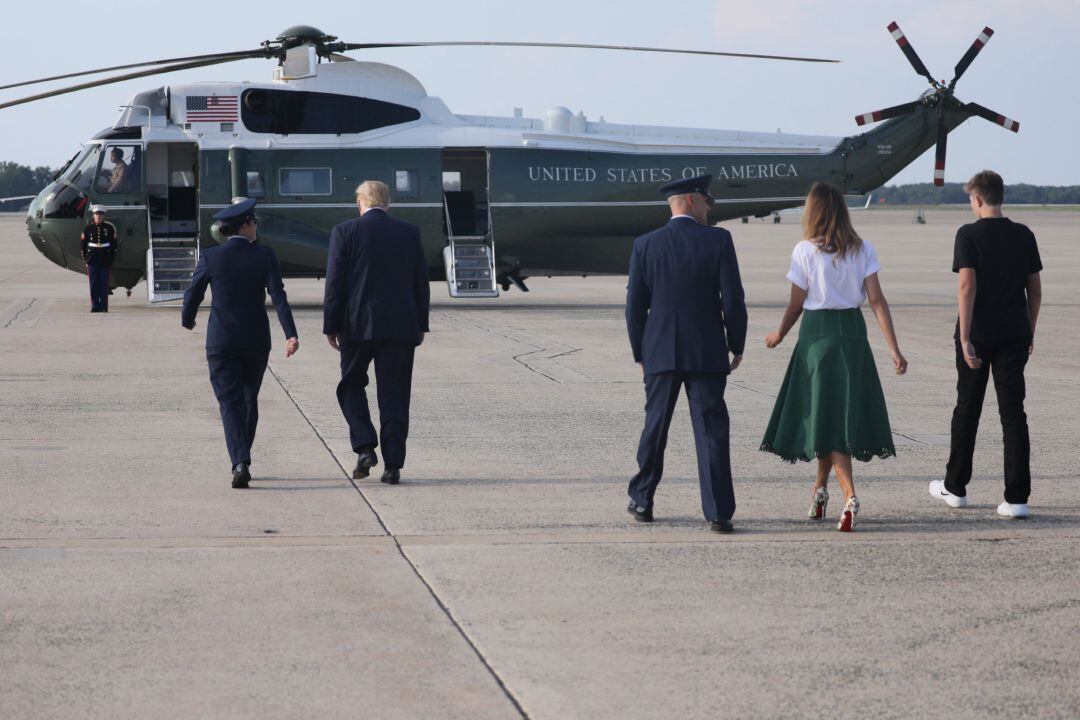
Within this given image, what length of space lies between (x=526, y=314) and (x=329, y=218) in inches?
137

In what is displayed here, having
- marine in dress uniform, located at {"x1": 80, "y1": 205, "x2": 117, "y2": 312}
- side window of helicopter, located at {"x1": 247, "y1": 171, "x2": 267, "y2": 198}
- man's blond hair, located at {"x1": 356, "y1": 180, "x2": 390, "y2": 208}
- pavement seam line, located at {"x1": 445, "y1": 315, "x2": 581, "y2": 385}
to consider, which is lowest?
pavement seam line, located at {"x1": 445, "y1": 315, "x2": 581, "y2": 385}

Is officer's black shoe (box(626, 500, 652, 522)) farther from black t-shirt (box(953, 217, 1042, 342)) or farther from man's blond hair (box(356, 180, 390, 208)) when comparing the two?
man's blond hair (box(356, 180, 390, 208))

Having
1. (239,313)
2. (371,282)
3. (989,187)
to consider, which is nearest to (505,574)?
(371,282)

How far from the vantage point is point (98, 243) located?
2178 centimetres

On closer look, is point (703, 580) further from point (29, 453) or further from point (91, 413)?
point (91, 413)

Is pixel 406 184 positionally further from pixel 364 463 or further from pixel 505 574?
pixel 505 574

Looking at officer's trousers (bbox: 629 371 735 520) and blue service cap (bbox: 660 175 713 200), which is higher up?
blue service cap (bbox: 660 175 713 200)

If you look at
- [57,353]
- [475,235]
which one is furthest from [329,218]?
[57,353]

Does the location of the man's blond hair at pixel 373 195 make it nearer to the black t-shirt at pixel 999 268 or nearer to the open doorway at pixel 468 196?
the black t-shirt at pixel 999 268

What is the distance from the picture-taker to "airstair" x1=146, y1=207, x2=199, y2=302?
71.6ft

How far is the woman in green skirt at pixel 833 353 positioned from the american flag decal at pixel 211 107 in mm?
16318

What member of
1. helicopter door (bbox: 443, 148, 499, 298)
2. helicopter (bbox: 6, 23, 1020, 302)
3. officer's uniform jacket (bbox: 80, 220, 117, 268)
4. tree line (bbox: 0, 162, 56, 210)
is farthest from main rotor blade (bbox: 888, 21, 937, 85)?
tree line (bbox: 0, 162, 56, 210)

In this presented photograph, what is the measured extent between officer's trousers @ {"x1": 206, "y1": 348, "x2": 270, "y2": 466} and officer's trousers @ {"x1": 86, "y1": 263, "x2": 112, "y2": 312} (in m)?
14.0

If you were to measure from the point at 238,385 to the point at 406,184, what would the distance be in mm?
14359
